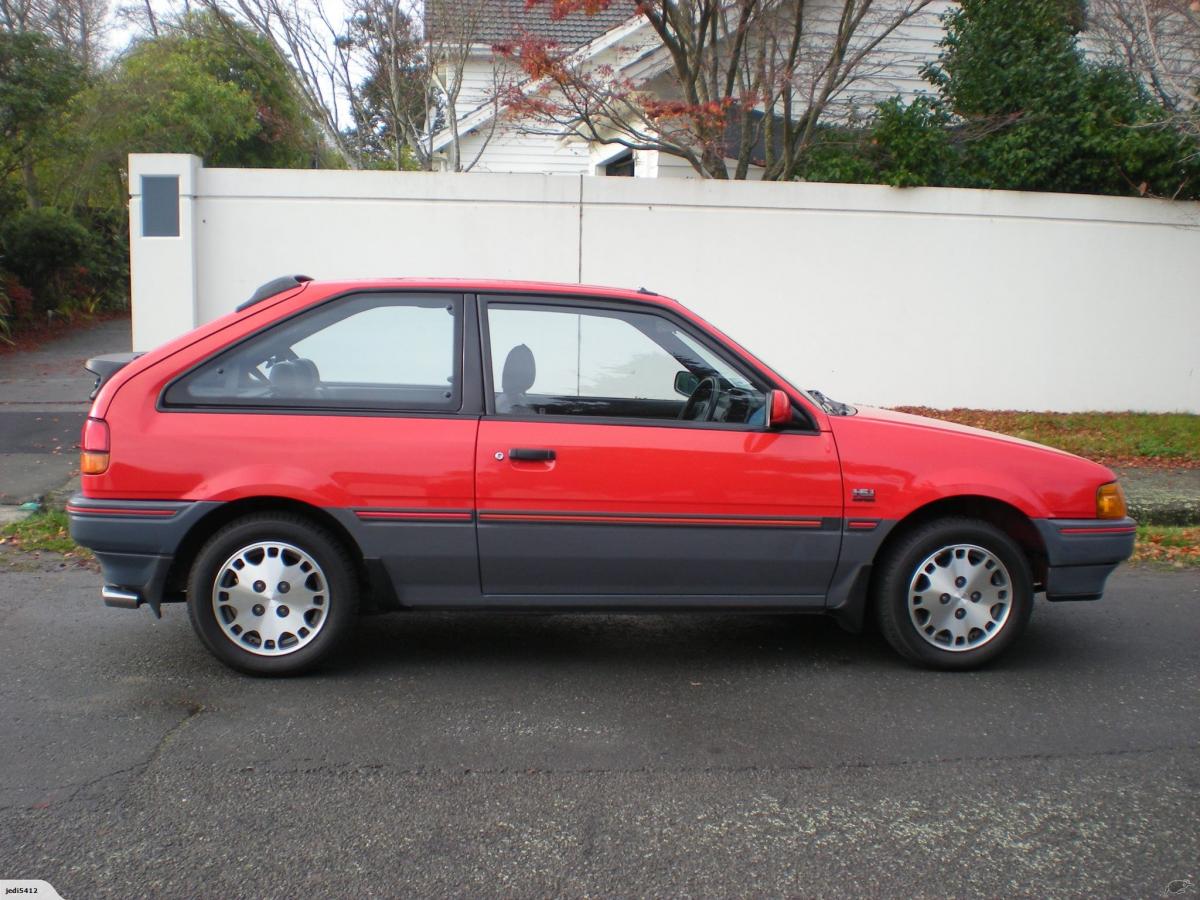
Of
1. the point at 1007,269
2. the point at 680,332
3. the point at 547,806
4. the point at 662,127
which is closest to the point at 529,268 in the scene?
the point at 662,127

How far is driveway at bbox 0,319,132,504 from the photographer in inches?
330

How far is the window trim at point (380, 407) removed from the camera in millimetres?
4539

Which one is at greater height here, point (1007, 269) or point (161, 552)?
point (1007, 269)

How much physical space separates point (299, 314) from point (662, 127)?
8268 millimetres

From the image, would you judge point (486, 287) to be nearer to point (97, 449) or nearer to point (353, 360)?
point (353, 360)

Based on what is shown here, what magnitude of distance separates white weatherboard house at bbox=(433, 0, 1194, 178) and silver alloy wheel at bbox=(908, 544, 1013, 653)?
29.1 ft

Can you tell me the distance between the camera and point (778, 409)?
15.0 feet

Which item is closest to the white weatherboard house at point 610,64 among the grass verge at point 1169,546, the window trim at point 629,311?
the grass verge at point 1169,546

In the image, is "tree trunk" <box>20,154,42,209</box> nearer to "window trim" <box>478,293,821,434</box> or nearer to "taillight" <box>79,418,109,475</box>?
"taillight" <box>79,418,109,475</box>

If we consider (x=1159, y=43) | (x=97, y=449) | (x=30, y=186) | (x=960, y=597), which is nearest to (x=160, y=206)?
(x=97, y=449)

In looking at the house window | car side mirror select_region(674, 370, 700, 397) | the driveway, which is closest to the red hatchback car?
car side mirror select_region(674, 370, 700, 397)

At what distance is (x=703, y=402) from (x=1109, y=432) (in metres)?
7.30

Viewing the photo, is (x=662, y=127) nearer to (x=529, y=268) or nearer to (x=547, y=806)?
(x=529, y=268)

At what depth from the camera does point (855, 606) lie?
481cm
